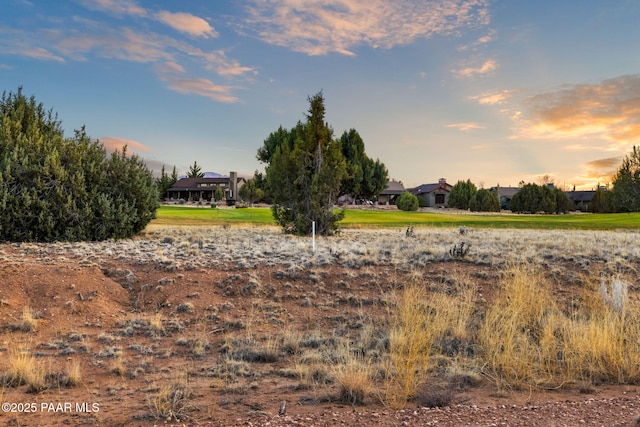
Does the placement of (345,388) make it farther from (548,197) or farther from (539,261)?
(548,197)

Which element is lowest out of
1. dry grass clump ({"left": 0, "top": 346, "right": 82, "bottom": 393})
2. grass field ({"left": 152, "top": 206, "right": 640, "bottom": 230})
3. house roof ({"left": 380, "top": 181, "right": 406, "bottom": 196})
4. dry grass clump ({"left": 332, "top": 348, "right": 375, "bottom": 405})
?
dry grass clump ({"left": 0, "top": 346, "right": 82, "bottom": 393})

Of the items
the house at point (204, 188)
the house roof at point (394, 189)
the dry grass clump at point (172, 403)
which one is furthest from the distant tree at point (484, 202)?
the dry grass clump at point (172, 403)

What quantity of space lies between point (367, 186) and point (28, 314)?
164 ft

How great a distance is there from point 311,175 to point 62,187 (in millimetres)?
9731

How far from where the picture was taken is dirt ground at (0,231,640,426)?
4812mm

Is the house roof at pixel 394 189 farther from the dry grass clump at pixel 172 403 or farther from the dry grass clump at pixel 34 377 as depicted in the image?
the dry grass clump at pixel 172 403

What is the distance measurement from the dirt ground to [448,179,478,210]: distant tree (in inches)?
2298

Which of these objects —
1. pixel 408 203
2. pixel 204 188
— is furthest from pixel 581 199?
pixel 204 188

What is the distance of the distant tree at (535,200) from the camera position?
6406 cm

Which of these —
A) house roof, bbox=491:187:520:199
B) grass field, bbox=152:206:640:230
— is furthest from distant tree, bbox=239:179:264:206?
house roof, bbox=491:187:520:199

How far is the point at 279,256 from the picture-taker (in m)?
13.4

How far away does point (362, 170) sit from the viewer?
5406 cm

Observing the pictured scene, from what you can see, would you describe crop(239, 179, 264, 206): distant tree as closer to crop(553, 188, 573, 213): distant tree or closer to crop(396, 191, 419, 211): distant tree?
crop(396, 191, 419, 211): distant tree

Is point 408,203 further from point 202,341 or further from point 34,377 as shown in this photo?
point 34,377
